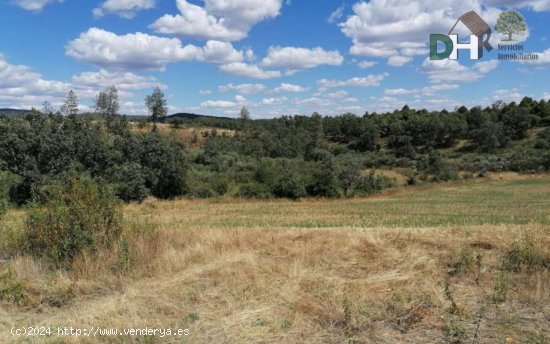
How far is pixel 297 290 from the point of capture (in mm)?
6648

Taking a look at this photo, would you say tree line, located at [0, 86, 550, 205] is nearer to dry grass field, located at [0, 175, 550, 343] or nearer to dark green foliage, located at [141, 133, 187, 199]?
dark green foliage, located at [141, 133, 187, 199]

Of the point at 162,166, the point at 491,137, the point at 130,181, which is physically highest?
the point at 491,137

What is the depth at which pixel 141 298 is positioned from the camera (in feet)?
21.4

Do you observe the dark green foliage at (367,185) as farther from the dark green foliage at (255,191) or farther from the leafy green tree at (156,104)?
the leafy green tree at (156,104)

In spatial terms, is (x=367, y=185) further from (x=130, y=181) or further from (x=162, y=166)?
(x=130, y=181)

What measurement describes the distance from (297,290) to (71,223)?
4.52 m

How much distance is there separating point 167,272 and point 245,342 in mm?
2890

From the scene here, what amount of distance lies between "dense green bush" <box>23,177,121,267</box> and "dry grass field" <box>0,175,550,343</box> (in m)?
0.37

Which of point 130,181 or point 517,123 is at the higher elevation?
point 517,123

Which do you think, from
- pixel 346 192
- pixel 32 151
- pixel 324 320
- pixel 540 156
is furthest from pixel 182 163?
pixel 540 156

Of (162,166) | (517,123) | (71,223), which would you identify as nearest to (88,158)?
Answer: (162,166)

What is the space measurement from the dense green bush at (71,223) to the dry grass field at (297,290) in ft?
1.22

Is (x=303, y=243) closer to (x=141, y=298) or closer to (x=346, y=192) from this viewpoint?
(x=141, y=298)

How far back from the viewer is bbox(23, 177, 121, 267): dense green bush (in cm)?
814
